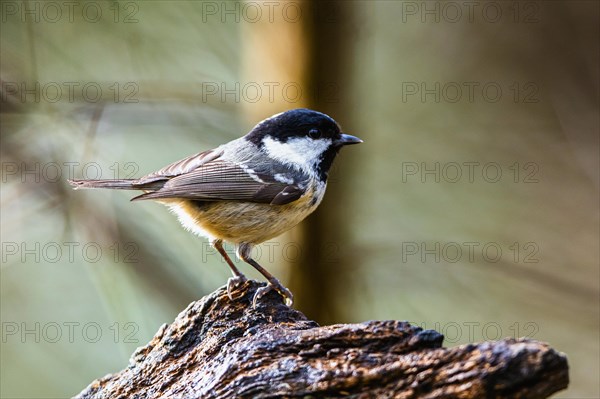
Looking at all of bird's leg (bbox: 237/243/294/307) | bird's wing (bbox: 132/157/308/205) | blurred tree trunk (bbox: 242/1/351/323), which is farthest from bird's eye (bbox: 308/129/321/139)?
blurred tree trunk (bbox: 242/1/351/323)

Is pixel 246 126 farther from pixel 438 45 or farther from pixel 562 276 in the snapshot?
pixel 562 276

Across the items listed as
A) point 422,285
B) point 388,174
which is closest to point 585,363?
point 422,285

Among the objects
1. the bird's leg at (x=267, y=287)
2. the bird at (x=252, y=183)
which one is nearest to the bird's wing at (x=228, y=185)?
the bird at (x=252, y=183)

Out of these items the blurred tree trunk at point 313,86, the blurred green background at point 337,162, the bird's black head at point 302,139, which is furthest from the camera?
the blurred green background at point 337,162

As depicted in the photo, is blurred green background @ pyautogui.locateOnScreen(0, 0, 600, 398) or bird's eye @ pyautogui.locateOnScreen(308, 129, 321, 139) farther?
blurred green background @ pyautogui.locateOnScreen(0, 0, 600, 398)

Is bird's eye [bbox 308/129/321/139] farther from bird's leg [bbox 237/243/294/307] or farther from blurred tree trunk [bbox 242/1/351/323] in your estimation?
blurred tree trunk [bbox 242/1/351/323]

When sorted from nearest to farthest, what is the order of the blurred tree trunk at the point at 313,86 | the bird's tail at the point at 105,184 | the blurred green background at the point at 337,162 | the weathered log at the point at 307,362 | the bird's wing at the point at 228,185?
1. the weathered log at the point at 307,362
2. the bird's tail at the point at 105,184
3. the bird's wing at the point at 228,185
4. the blurred tree trunk at the point at 313,86
5. the blurred green background at the point at 337,162

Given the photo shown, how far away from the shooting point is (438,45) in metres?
5.64

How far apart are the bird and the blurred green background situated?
92cm

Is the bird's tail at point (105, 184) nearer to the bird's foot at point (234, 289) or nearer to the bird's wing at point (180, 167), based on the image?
the bird's wing at point (180, 167)

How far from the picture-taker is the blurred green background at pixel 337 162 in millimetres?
4508

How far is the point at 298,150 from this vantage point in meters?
3.55

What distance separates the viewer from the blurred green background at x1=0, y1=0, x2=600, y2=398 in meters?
4.51

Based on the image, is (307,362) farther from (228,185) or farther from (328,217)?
(328,217)
